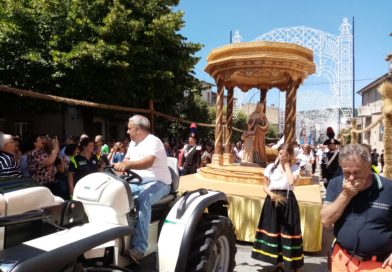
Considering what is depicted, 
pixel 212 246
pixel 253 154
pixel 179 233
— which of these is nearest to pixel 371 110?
pixel 253 154

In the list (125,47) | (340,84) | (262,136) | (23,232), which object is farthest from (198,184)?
(340,84)

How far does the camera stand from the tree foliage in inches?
563

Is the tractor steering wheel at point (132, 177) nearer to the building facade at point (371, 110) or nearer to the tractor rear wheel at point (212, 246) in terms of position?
the tractor rear wheel at point (212, 246)

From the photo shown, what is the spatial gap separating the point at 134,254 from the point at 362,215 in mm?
1864

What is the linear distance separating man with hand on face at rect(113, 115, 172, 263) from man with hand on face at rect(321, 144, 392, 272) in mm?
1620

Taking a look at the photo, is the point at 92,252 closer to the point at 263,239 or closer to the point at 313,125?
the point at 263,239

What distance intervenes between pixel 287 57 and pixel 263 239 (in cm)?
414

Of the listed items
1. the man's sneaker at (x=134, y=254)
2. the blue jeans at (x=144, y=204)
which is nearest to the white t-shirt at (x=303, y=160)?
the blue jeans at (x=144, y=204)

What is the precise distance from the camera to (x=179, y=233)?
3.14 metres

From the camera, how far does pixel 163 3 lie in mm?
17578

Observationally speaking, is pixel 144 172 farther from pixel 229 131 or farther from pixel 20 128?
pixel 20 128

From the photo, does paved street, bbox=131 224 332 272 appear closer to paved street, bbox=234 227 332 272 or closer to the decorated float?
paved street, bbox=234 227 332 272

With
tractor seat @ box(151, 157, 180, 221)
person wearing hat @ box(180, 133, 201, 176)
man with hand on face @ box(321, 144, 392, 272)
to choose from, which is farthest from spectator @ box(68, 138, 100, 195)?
person wearing hat @ box(180, 133, 201, 176)

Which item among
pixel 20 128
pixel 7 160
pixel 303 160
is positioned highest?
pixel 20 128
